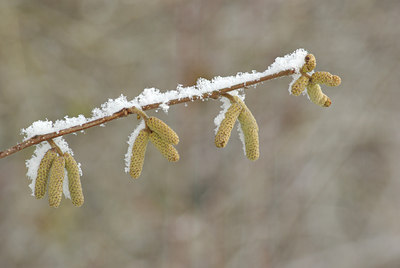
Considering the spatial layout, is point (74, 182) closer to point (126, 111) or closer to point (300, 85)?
point (126, 111)

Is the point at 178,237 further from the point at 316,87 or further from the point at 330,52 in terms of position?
the point at 316,87

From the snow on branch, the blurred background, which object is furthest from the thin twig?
the blurred background

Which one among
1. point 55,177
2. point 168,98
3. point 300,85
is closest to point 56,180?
point 55,177

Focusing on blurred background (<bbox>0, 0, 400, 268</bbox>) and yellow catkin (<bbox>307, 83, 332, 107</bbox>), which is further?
blurred background (<bbox>0, 0, 400, 268</bbox>)

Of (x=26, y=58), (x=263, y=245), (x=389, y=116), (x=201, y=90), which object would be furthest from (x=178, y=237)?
(x=201, y=90)

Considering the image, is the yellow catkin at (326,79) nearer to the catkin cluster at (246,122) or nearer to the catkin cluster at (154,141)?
the catkin cluster at (246,122)

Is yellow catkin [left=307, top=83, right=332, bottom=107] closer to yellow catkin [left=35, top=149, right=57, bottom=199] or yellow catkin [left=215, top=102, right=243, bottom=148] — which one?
yellow catkin [left=215, top=102, right=243, bottom=148]
